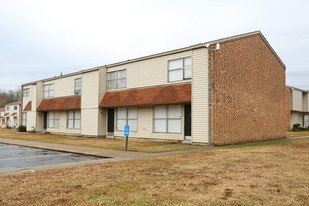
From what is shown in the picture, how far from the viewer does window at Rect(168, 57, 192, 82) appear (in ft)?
61.7

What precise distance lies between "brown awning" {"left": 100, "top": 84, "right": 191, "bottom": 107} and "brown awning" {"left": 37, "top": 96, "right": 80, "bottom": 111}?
4.55 m

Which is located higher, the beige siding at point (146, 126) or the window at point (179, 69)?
the window at point (179, 69)

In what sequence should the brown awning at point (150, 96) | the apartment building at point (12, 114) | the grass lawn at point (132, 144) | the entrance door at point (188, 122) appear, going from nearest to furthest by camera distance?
the grass lawn at point (132, 144) < the brown awning at point (150, 96) < the entrance door at point (188, 122) < the apartment building at point (12, 114)

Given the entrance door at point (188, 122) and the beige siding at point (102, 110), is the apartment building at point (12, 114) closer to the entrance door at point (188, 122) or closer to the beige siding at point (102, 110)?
the beige siding at point (102, 110)


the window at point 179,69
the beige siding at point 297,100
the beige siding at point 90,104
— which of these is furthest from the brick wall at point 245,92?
the beige siding at point 297,100

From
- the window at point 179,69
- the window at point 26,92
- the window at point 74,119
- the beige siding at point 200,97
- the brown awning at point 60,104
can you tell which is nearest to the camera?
the beige siding at point 200,97

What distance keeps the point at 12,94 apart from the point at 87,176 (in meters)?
95.1

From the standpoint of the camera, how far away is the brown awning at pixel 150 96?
60.3ft

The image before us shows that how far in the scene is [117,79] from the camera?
2398 centimetres

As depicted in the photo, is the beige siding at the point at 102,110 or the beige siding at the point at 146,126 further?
the beige siding at the point at 102,110

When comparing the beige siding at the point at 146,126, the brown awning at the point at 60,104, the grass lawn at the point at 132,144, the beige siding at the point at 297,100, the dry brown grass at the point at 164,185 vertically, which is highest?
the beige siding at the point at 297,100

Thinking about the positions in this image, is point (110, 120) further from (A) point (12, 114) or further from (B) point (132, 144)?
(A) point (12, 114)

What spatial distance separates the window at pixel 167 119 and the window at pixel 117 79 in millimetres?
4376

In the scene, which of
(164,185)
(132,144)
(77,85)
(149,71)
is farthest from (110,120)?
(164,185)
